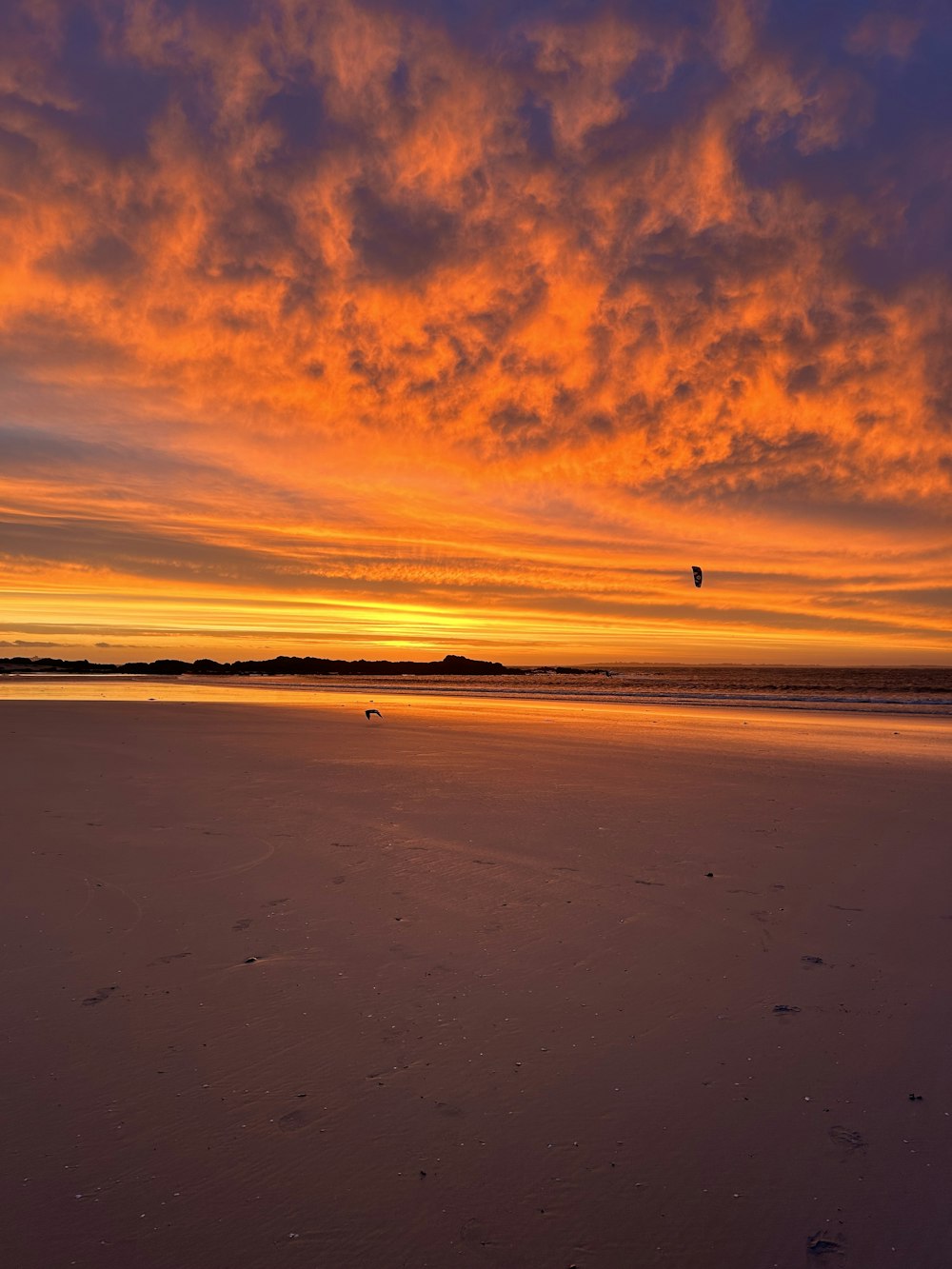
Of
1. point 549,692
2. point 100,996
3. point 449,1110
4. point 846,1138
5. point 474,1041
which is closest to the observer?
point 846,1138

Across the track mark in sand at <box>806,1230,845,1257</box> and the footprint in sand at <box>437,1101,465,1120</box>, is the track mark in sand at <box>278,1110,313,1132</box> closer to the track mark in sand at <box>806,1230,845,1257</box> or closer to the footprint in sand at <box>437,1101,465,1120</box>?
the footprint in sand at <box>437,1101,465,1120</box>

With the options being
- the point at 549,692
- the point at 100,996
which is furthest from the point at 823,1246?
the point at 549,692

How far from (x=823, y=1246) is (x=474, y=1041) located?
1.82m

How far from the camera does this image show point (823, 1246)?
2.74 meters

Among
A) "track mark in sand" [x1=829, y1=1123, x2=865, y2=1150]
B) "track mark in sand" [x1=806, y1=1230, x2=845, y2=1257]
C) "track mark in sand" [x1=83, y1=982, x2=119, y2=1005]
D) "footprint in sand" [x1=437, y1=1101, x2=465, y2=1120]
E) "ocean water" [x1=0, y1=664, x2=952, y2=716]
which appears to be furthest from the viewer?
"ocean water" [x1=0, y1=664, x2=952, y2=716]

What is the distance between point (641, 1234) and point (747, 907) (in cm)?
373

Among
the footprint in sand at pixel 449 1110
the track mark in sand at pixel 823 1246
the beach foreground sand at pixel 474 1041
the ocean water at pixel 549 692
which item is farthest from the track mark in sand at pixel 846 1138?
the ocean water at pixel 549 692

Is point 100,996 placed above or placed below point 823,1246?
above

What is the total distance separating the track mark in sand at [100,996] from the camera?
4430mm

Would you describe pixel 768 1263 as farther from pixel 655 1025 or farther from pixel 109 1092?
pixel 109 1092

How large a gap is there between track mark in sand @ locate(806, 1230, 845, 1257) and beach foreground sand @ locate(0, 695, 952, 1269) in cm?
1

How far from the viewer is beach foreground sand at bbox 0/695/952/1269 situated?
283 cm

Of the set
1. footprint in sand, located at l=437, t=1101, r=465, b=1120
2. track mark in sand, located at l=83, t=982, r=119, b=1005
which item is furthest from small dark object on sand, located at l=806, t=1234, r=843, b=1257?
track mark in sand, located at l=83, t=982, r=119, b=1005

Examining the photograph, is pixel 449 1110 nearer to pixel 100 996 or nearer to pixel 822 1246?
pixel 822 1246
